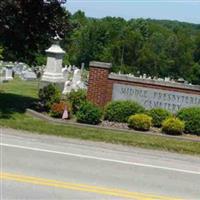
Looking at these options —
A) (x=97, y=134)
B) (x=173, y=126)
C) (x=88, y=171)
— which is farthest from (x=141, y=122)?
(x=88, y=171)

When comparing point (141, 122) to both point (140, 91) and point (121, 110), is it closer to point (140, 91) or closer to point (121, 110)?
point (121, 110)

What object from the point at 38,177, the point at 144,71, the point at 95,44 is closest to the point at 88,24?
the point at 95,44

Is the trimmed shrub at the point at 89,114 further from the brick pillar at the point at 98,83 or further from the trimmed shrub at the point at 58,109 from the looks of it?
the brick pillar at the point at 98,83

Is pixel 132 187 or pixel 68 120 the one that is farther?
pixel 68 120

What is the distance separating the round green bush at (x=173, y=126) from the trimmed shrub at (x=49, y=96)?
3957 millimetres

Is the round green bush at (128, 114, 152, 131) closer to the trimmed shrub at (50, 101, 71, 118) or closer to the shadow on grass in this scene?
the trimmed shrub at (50, 101, 71, 118)

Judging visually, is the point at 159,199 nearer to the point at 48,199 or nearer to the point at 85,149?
the point at 48,199

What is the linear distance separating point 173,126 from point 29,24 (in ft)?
19.3

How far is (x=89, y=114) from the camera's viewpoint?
54.7 ft

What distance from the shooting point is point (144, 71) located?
84812mm

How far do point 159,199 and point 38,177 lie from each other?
2.12 metres

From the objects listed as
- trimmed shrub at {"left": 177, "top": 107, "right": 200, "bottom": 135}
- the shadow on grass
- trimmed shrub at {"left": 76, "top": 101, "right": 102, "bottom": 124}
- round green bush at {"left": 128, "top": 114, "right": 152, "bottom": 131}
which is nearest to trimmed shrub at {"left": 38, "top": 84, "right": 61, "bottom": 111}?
the shadow on grass

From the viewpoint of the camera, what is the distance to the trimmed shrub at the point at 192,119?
1658 cm

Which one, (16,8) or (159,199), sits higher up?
(16,8)
